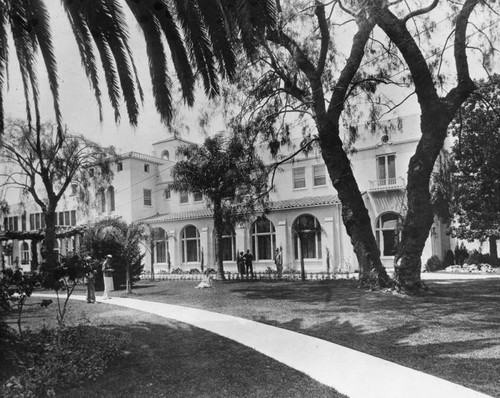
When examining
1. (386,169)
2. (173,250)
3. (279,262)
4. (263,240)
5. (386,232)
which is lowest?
(279,262)

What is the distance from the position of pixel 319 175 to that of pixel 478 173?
363 inches

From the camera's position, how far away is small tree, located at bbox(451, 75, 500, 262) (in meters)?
24.4

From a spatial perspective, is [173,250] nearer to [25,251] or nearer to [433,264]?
[433,264]

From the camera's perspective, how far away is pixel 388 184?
1116 inches

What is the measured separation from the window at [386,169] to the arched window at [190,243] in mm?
13415

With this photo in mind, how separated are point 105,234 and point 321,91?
11.8 meters

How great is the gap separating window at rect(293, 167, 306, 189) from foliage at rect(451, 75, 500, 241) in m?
9.15

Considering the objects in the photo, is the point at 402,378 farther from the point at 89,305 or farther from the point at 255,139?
the point at 255,139

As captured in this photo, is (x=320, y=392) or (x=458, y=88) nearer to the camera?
(x=320, y=392)

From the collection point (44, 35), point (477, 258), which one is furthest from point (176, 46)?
point (477, 258)

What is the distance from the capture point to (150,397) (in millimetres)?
5383

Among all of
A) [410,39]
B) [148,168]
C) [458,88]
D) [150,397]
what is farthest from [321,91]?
[148,168]

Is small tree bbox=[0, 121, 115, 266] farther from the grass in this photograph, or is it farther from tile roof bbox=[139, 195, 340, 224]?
the grass

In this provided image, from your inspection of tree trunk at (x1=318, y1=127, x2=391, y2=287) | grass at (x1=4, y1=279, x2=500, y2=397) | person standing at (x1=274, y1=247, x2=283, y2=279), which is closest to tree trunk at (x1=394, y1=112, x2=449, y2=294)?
grass at (x1=4, y1=279, x2=500, y2=397)
